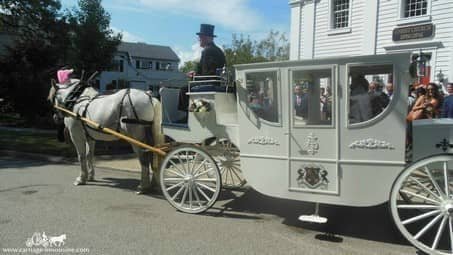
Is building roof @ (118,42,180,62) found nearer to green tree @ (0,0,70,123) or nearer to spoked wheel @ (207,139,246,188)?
green tree @ (0,0,70,123)

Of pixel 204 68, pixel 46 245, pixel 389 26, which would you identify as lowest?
pixel 46 245

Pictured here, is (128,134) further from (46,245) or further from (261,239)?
(261,239)

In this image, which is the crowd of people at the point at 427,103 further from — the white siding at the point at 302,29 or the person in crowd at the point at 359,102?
the white siding at the point at 302,29

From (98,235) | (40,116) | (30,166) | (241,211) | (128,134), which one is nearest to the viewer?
(98,235)

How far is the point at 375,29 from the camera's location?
1415 cm

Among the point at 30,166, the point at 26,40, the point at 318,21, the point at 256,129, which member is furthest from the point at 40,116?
the point at 256,129

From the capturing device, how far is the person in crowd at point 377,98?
14.0ft

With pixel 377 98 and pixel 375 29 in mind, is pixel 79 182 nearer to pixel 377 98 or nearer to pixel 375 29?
pixel 377 98

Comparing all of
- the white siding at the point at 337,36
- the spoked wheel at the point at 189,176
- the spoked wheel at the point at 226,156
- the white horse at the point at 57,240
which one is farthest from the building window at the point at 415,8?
the white horse at the point at 57,240

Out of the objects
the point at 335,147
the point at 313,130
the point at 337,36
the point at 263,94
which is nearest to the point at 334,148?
the point at 335,147

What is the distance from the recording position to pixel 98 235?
473 cm

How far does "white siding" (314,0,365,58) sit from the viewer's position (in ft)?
48.0

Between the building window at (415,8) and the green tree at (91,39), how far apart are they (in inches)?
773

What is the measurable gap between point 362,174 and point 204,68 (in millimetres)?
2975
